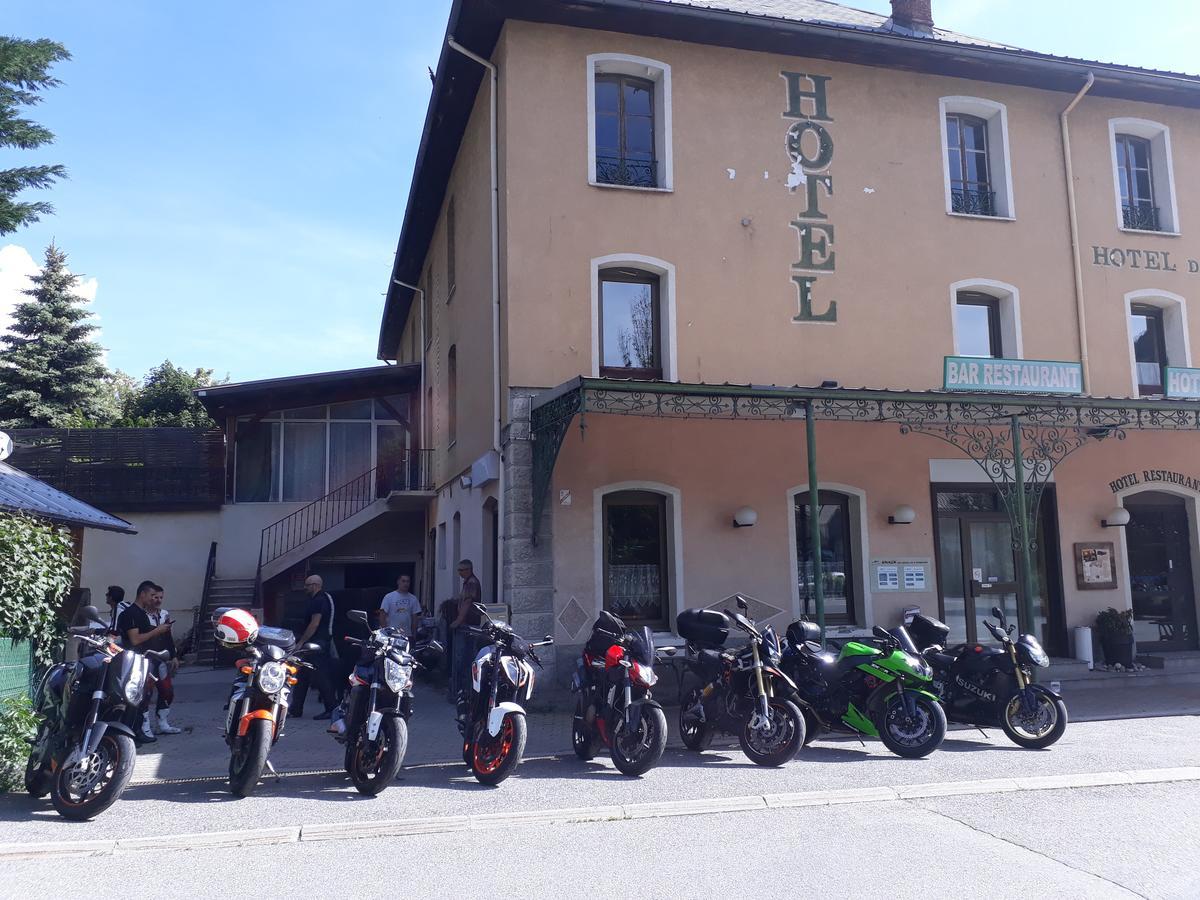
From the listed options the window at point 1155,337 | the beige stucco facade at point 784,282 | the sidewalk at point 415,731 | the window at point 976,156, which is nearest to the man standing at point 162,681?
the sidewalk at point 415,731

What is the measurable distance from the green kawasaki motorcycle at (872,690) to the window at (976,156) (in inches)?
296

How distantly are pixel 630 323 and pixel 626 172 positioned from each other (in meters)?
1.90

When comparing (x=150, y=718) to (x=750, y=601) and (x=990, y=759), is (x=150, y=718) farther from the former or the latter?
(x=990, y=759)

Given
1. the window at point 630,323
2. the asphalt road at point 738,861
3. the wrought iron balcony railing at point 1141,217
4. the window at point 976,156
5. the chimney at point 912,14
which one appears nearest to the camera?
the asphalt road at point 738,861

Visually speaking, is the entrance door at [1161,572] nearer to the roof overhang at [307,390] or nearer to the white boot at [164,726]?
the white boot at [164,726]

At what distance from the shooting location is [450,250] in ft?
55.1

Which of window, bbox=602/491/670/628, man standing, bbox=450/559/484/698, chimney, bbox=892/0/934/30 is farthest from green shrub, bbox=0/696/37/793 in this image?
chimney, bbox=892/0/934/30

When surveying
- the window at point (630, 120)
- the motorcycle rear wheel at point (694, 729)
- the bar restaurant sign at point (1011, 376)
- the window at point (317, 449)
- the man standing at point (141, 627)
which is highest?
the window at point (630, 120)

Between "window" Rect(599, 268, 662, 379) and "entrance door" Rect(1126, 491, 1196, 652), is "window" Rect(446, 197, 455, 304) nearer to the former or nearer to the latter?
"window" Rect(599, 268, 662, 379)

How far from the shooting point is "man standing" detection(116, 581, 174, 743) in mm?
9594

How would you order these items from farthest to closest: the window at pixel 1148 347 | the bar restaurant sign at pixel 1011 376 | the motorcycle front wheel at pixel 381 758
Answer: the window at pixel 1148 347 < the bar restaurant sign at pixel 1011 376 < the motorcycle front wheel at pixel 381 758

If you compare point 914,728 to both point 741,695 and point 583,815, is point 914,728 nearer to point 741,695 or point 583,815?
point 741,695

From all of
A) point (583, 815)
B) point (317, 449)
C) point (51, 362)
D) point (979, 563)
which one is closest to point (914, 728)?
point (583, 815)

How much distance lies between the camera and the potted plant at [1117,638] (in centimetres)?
1307
